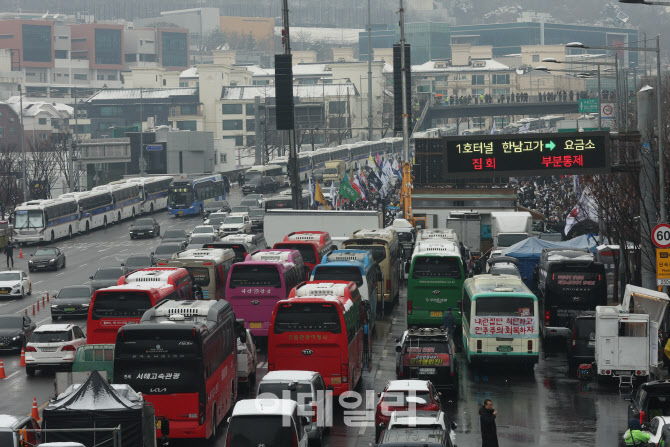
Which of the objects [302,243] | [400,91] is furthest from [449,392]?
[400,91]

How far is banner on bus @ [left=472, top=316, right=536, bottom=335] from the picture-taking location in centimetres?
2781

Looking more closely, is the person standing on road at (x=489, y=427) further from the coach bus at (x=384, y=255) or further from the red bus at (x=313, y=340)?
the coach bus at (x=384, y=255)

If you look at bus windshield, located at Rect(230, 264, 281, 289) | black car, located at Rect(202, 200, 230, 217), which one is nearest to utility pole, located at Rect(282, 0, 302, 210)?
black car, located at Rect(202, 200, 230, 217)

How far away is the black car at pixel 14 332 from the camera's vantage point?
3397cm

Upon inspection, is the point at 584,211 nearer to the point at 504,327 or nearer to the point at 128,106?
the point at 504,327

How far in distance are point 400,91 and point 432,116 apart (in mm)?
85330

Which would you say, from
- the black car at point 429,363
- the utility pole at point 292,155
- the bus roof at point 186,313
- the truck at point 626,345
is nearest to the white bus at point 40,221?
the utility pole at point 292,155

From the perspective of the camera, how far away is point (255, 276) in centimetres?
3183

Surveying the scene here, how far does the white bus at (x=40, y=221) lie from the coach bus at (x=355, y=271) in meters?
35.4

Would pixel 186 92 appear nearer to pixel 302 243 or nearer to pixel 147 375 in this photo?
pixel 302 243

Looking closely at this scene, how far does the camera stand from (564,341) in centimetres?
3359

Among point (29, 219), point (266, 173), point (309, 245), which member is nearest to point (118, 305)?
point (309, 245)

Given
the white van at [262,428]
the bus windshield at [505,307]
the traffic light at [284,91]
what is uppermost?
the traffic light at [284,91]

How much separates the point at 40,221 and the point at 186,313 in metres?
47.3
